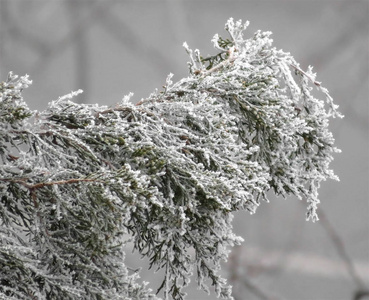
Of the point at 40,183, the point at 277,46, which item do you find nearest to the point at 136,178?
the point at 40,183

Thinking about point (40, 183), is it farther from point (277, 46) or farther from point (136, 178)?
point (277, 46)

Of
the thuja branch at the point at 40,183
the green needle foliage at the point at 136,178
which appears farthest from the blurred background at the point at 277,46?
the thuja branch at the point at 40,183

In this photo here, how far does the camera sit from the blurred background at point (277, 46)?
28.4 feet

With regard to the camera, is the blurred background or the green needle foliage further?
the blurred background

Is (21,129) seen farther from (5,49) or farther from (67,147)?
(5,49)

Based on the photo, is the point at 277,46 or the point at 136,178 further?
the point at 277,46

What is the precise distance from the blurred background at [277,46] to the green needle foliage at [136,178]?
6.04 metres

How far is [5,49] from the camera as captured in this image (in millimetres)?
8789

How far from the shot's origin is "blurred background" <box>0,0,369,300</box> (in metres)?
8.66

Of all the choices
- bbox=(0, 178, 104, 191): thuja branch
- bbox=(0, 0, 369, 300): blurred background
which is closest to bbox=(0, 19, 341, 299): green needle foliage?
bbox=(0, 178, 104, 191): thuja branch

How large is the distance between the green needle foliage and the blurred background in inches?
238

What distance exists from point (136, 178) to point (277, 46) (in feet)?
33.5

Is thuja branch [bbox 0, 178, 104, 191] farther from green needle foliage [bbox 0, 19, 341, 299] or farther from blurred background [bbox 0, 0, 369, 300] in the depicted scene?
blurred background [bbox 0, 0, 369, 300]

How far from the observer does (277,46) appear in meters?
10.9
